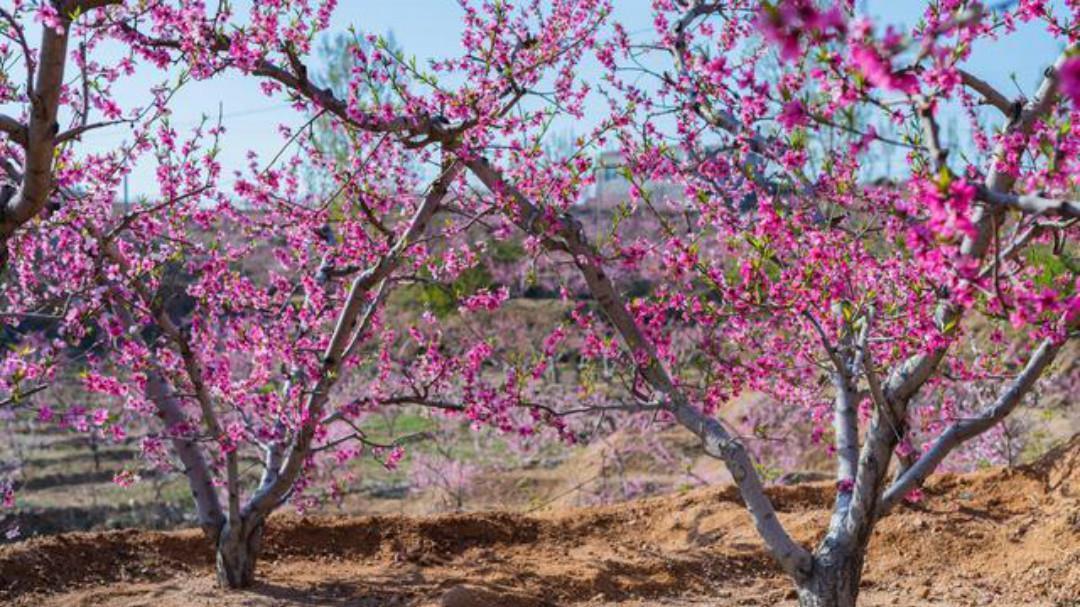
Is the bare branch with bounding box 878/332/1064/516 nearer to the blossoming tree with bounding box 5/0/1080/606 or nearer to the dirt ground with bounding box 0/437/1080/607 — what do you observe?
the blossoming tree with bounding box 5/0/1080/606

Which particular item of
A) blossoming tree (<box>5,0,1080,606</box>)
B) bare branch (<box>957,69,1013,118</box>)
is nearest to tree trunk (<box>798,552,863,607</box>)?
blossoming tree (<box>5,0,1080,606</box>)

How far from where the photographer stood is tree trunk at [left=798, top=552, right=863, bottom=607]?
16.4 feet

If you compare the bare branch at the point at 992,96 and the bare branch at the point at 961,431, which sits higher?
the bare branch at the point at 992,96

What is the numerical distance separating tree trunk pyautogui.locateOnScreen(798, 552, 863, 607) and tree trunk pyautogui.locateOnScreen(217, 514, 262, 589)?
334 centimetres

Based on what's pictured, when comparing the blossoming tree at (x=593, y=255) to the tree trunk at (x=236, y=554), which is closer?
the blossoming tree at (x=593, y=255)

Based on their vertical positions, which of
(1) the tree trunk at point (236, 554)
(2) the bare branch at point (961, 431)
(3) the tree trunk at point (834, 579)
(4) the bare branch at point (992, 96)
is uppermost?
(4) the bare branch at point (992, 96)

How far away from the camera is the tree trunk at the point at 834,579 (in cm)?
499

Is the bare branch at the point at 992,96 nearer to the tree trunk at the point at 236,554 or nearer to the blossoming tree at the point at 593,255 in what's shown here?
the blossoming tree at the point at 593,255

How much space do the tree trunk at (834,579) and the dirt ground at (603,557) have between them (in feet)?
4.26

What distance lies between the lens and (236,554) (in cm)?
623

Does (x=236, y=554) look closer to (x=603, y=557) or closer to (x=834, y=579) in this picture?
(x=603, y=557)

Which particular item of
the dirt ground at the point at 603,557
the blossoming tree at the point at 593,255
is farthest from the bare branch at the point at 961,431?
the dirt ground at the point at 603,557

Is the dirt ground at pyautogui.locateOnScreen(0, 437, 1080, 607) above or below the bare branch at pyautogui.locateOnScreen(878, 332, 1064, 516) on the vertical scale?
below

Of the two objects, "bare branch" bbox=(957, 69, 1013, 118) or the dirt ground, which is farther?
the dirt ground
